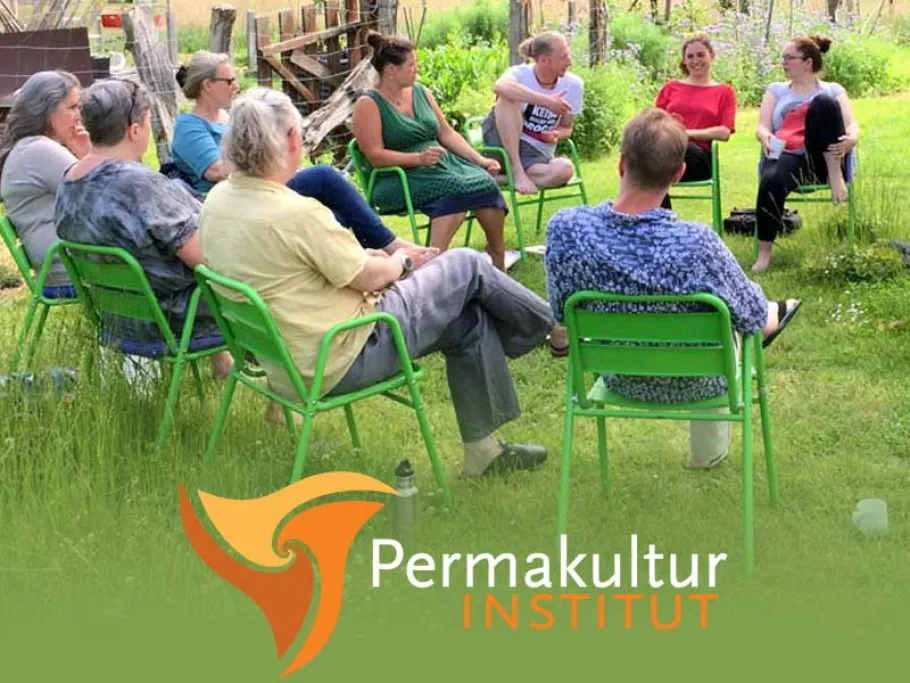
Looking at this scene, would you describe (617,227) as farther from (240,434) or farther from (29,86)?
Answer: (29,86)

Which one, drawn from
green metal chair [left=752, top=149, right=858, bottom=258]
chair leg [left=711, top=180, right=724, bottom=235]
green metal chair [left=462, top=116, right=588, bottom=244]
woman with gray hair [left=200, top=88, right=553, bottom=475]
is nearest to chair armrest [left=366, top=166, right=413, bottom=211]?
green metal chair [left=462, top=116, right=588, bottom=244]

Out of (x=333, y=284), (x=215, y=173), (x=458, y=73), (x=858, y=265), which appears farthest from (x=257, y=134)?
(x=458, y=73)

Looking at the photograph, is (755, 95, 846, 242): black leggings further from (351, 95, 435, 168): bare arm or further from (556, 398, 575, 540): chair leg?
(556, 398, 575, 540): chair leg

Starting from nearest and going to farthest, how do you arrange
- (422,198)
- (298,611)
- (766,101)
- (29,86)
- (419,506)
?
1. (298,611)
2. (419,506)
3. (29,86)
4. (422,198)
5. (766,101)

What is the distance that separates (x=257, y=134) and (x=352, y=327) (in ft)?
1.95

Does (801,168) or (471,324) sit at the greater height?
(471,324)

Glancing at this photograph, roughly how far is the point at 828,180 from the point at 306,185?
9.80 feet

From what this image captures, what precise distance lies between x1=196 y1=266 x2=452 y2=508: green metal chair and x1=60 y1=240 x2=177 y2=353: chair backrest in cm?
36

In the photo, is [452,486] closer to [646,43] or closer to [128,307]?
[128,307]

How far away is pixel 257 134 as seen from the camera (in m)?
3.84

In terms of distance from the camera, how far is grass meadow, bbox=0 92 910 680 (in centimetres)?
349

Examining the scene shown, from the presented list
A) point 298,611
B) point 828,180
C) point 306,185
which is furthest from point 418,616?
point 828,180

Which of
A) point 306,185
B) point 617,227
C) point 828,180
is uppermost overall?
point 617,227

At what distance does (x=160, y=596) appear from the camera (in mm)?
3432
